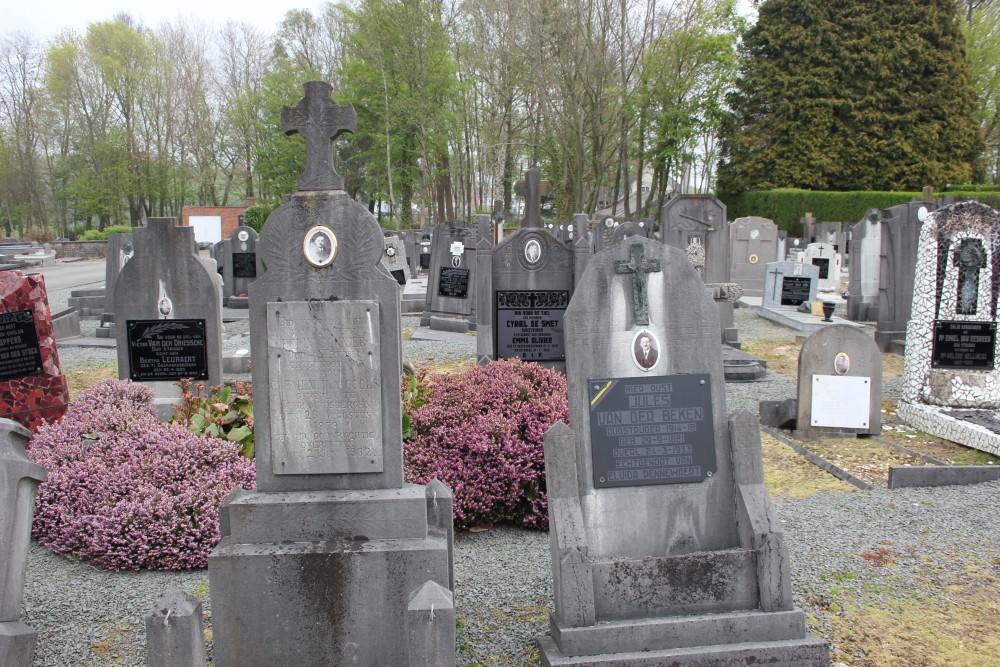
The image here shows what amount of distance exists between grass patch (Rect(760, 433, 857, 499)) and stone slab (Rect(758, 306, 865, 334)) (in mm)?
8373

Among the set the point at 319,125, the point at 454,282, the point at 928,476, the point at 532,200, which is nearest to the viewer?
the point at 319,125

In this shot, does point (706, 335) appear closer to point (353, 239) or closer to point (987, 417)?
point (353, 239)

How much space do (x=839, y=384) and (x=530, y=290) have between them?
12.2ft

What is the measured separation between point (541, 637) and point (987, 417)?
6.52 m

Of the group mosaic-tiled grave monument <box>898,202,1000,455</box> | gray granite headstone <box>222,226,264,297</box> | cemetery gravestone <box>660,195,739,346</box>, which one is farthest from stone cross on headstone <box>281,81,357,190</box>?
gray granite headstone <box>222,226,264,297</box>

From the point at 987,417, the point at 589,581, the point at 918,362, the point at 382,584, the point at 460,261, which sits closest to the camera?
the point at 589,581

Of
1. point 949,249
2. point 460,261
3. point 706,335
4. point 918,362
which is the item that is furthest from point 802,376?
point 460,261

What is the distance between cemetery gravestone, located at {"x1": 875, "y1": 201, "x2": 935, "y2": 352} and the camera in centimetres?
1332

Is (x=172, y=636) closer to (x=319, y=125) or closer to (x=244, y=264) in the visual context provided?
(x=319, y=125)

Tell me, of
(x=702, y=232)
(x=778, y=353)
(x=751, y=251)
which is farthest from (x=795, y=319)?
(x=751, y=251)

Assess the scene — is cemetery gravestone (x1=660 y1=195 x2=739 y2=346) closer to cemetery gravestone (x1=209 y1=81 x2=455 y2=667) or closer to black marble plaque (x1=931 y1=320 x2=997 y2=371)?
black marble plaque (x1=931 y1=320 x2=997 y2=371)

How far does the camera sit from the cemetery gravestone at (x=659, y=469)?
12.6 feet

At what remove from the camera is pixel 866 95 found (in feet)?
130

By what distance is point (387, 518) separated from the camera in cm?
413
